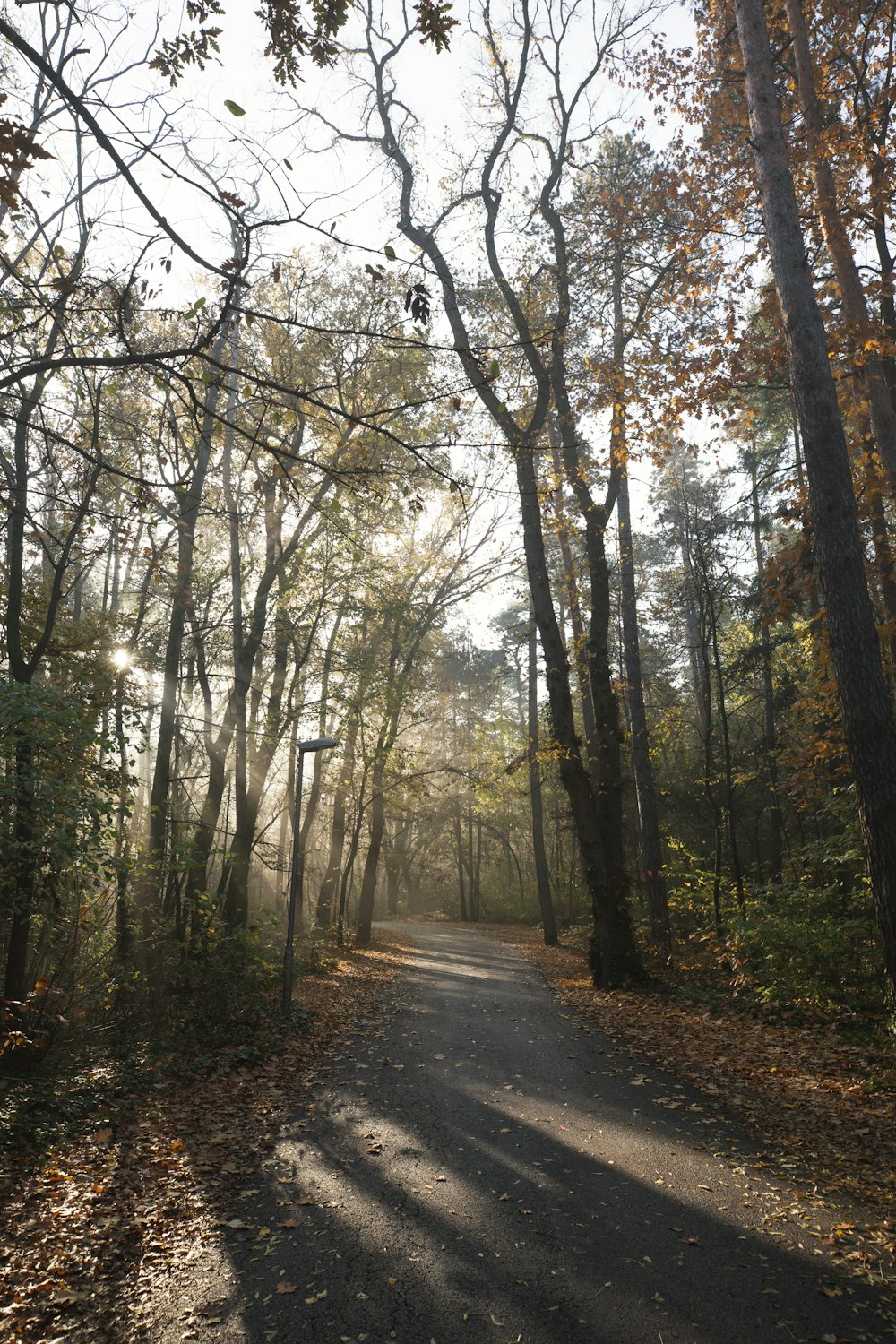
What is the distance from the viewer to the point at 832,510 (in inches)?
251

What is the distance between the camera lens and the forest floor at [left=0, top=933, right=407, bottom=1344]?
11.8 feet

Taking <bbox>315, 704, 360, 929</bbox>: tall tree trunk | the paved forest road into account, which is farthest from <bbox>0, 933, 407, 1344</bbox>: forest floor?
<bbox>315, 704, 360, 929</bbox>: tall tree trunk

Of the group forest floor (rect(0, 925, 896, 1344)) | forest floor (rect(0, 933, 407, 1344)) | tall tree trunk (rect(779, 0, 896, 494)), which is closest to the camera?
forest floor (rect(0, 933, 407, 1344))

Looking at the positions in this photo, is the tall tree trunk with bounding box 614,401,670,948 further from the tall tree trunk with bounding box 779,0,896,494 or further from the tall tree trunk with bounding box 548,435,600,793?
the tall tree trunk with bounding box 779,0,896,494

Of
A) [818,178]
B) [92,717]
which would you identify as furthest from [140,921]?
[818,178]

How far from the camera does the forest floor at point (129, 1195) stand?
3.59 metres

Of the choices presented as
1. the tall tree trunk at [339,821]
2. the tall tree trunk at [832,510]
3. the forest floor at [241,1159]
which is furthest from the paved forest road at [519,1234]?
the tall tree trunk at [339,821]

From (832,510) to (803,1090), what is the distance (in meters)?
4.88

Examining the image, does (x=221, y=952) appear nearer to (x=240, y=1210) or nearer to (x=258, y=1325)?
(x=240, y=1210)

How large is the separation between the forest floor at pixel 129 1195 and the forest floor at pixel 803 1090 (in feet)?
11.3

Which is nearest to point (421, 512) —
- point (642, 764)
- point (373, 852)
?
point (642, 764)

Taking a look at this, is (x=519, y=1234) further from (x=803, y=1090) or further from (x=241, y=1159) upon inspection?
(x=803, y=1090)

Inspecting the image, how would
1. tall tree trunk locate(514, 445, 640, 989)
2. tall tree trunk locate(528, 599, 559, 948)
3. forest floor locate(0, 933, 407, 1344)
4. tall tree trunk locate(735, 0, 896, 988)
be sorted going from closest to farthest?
forest floor locate(0, 933, 407, 1344)
tall tree trunk locate(735, 0, 896, 988)
tall tree trunk locate(514, 445, 640, 989)
tall tree trunk locate(528, 599, 559, 948)

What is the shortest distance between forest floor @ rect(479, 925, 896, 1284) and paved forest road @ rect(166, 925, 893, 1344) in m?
0.26
